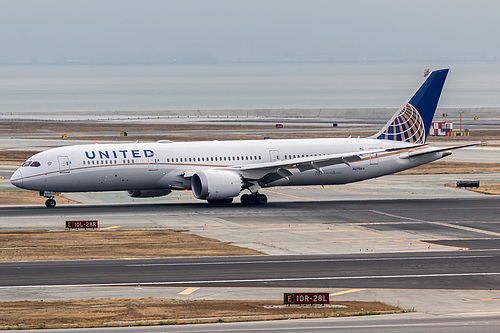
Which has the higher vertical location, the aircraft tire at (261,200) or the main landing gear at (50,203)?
the main landing gear at (50,203)

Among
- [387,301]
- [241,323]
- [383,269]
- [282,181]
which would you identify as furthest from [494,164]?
[241,323]

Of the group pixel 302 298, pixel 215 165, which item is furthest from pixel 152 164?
pixel 302 298

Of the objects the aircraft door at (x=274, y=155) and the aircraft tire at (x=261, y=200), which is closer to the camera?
the aircraft tire at (x=261, y=200)

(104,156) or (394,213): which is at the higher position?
(104,156)

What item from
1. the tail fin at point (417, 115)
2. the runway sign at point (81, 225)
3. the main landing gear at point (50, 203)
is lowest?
the runway sign at point (81, 225)

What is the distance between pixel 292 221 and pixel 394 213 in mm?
7755

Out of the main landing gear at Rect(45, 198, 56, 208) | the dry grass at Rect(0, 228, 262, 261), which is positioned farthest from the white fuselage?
the dry grass at Rect(0, 228, 262, 261)

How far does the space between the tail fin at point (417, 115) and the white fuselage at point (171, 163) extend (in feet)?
6.97

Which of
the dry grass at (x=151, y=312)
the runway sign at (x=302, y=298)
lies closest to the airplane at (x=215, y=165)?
the dry grass at (x=151, y=312)

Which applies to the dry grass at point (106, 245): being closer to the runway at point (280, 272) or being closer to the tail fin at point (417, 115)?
the runway at point (280, 272)

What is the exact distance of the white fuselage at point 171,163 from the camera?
57281mm

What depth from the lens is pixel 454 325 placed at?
83.3 feet

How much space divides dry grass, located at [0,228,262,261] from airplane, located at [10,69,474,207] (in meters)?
9.88

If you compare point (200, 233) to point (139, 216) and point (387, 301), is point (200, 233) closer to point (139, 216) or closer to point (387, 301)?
point (139, 216)
